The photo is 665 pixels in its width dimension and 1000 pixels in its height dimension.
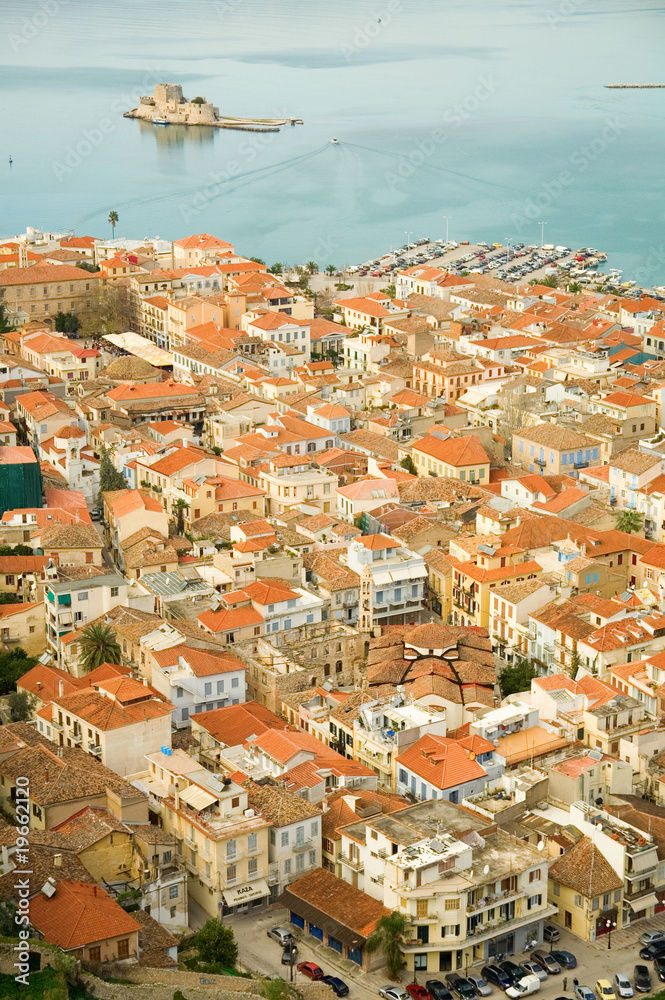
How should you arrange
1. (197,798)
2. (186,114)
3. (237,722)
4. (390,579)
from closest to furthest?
(197,798) < (237,722) < (390,579) < (186,114)

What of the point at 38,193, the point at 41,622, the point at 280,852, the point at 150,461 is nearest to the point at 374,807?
the point at 280,852

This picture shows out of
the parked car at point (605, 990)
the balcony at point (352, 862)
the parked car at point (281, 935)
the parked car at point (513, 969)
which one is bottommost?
the parked car at point (605, 990)

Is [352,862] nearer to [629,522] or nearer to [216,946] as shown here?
[216,946]

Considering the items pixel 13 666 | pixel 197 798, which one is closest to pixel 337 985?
pixel 197 798

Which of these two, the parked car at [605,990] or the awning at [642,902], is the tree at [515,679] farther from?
the parked car at [605,990]

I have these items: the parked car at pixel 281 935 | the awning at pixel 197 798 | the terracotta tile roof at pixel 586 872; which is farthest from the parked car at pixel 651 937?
the awning at pixel 197 798
